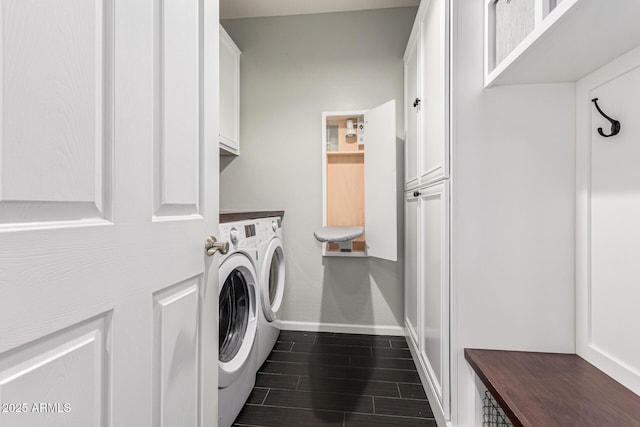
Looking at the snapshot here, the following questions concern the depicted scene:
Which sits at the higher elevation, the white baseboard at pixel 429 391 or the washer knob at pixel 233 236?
the washer knob at pixel 233 236

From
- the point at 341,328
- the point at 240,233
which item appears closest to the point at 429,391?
the point at 341,328

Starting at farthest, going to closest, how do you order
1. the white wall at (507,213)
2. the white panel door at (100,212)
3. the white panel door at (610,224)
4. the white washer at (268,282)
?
the white washer at (268,282) → the white wall at (507,213) → the white panel door at (610,224) → the white panel door at (100,212)

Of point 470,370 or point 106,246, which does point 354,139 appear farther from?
point 106,246

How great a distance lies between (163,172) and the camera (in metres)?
0.73

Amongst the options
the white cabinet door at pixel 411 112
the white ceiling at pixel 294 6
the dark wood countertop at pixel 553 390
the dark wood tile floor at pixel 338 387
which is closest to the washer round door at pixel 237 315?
the dark wood tile floor at pixel 338 387

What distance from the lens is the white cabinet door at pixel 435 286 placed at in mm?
1288

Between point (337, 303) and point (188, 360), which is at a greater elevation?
point (188, 360)

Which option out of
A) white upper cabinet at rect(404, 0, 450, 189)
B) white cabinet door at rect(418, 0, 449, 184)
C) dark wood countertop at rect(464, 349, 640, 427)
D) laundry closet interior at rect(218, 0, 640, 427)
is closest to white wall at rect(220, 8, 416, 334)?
laundry closet interior at rect(218, 0, 640, 427)

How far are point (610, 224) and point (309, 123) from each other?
2035 mm

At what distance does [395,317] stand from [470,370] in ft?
4.23

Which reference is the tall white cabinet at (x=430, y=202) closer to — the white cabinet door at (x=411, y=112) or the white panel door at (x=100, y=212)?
the white cabinet door at (x=411, y=112)

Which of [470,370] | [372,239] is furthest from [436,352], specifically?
[372,239]

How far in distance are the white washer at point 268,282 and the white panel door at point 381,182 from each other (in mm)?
697

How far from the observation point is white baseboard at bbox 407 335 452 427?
1.36 metres
